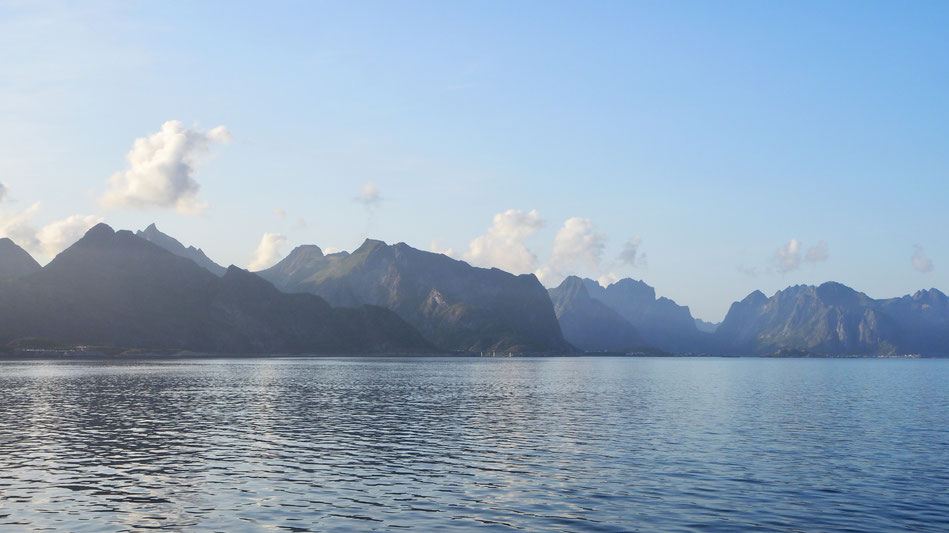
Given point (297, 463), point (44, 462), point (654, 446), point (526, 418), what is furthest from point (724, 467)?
point (44, 462)

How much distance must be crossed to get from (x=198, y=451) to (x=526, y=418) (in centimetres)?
4168

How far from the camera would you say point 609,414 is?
98.0 meters

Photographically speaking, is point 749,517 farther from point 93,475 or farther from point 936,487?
point 93,475

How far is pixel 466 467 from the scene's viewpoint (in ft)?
184

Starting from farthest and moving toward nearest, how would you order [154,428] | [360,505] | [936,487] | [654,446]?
[154,428] → [654,446] → [936,487] → [360,505]

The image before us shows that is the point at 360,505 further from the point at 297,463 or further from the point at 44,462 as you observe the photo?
the point at 44,462

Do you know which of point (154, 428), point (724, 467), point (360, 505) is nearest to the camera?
point (360, 505)

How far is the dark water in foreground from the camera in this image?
40.2 metres

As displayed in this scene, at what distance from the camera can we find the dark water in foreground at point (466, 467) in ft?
132

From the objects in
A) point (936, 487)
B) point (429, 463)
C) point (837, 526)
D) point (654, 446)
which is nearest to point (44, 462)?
point (429, 463)

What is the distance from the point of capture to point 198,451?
6256cm

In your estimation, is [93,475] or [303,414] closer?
[93,475]

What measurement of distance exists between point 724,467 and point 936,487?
13.2 metres

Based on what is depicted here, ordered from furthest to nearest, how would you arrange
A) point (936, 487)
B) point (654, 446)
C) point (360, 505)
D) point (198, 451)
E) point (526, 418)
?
point (526, 418) → point (654, 446) → point (198, 451) → point (936, 487) → point (360, 505)
